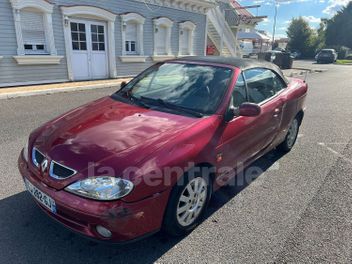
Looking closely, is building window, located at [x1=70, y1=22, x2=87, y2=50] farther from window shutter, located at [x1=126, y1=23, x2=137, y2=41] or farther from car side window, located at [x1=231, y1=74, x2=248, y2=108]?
car side window, located at [x1=231, y1=74, x2=248, y2=108]

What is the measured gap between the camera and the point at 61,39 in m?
9.97

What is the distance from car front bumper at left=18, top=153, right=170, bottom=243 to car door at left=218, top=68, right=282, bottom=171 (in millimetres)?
1004

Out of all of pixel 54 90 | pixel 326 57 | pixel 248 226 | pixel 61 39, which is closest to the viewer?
pixel 248 226

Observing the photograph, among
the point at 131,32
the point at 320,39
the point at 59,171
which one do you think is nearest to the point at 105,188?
the point at 59,171

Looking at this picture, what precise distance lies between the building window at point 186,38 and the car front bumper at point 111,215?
44.3 feet

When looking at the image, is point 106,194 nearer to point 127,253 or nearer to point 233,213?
point 127,253

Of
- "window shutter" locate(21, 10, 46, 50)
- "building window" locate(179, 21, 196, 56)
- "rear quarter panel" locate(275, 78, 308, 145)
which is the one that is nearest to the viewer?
"rear quarter panel" locate(275, 78, 308, 145)

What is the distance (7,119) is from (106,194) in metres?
5.11

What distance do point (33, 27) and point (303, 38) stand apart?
50479 mm

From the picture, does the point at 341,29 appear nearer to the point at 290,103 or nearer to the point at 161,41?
the point at 161,41

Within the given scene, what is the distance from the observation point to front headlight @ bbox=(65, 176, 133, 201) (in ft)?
6.78

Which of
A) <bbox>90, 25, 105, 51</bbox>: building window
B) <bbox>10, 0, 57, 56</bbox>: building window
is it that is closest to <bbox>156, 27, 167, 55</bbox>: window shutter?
<bbox>90, 25, 105, 51</bbox>: building window

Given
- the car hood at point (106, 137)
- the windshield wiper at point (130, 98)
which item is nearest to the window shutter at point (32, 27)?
the windshield wiper at point (130, 98)

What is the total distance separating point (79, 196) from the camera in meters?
2.10
